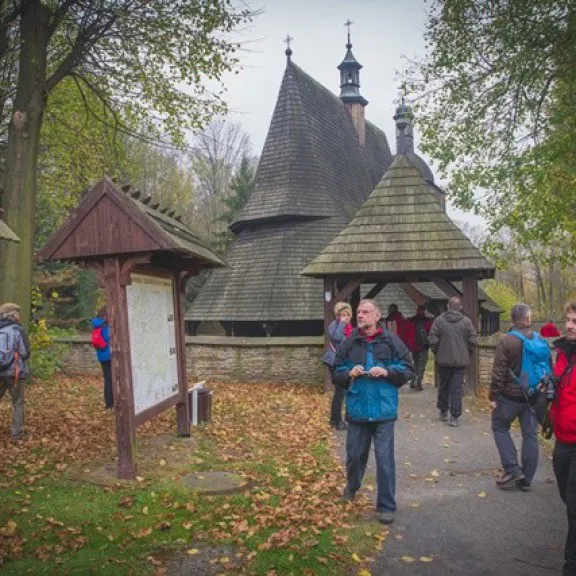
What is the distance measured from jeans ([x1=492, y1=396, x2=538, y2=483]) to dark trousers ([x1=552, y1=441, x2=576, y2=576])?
165cm

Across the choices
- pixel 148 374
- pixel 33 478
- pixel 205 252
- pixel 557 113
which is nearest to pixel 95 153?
pixel 205 252

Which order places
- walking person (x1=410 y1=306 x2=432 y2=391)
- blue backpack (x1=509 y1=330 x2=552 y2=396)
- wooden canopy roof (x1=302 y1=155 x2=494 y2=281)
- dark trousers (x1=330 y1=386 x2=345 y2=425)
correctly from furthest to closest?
walking person (x1=410 y1=306 x2=432 y2=391) < wooden canopy roof (x1=302 y1=155 x2=494 y2=281) < dark trousers (x1=330 y1=386 x2=345 y2=425) < blue backpack (x1=509 y1=330 x2=552 y2=396)

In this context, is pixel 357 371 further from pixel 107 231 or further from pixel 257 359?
pixel 257 359

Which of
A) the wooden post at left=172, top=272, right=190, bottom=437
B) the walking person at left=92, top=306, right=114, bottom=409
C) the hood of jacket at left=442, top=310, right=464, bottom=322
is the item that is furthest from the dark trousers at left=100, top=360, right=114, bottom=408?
the hood of jacket at left=442, top=310, right=464, bottom=322

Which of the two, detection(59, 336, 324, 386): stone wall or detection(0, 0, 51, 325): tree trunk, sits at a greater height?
detection(0, 0, 51, 325): tree trunk

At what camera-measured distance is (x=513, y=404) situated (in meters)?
5.83

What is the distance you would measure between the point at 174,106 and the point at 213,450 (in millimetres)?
8077

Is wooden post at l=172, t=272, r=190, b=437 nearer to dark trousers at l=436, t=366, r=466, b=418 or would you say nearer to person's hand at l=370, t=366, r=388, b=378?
person's hand at l=370, t=366, r=388, b=378

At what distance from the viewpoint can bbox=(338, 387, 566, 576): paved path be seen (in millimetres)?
4223

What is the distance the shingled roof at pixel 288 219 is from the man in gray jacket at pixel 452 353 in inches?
367

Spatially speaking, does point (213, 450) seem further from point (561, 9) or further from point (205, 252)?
point (561, 9)

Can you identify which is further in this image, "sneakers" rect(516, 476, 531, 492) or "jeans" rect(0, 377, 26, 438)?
"jeans" rect(0, 377, 26, 438)

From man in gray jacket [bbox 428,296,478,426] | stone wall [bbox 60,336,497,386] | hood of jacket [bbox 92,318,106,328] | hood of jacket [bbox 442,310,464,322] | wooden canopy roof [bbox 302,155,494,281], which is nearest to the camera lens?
man in gray jacket [bbox 428,296,478,426]

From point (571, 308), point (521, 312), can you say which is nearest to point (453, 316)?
point (521, 312)
